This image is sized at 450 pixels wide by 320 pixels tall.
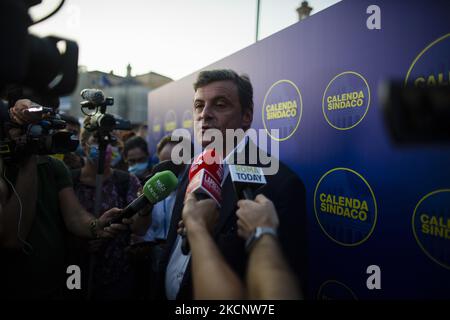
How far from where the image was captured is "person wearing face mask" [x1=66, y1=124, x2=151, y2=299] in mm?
1958

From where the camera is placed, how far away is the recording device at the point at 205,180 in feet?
3.49

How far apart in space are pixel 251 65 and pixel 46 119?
5.79 feet

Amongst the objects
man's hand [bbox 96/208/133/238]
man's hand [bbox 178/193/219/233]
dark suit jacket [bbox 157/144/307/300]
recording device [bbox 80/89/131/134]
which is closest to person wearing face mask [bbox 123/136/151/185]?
recording device [bbox 80/89/131/134]

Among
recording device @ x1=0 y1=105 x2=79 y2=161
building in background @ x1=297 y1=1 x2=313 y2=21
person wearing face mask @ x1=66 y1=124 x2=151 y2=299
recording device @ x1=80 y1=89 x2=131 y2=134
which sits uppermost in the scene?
building in background @ x1=297 y1=1 x2=313 y2=21

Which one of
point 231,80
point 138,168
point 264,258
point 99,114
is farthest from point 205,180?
point 138,168

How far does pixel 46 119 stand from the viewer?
4.69 feet

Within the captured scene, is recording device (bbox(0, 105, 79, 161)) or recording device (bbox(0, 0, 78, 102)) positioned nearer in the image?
recording device (bbox(0, 0, 78, 102))

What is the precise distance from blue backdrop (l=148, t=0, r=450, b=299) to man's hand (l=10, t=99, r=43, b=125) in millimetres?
1537

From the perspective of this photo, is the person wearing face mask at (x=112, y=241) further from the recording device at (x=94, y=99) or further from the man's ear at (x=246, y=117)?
the man's ear at (x=246, y=117)


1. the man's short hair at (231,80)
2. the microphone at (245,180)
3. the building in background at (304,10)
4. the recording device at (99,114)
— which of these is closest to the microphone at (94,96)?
the recording device at (99,114)

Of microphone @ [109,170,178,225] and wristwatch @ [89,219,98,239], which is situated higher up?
microphone @ [109,170,178,225]

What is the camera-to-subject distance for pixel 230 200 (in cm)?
119

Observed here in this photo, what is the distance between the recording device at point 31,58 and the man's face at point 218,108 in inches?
29.5

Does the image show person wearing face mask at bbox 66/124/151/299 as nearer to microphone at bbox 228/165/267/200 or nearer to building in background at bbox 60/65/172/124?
microphone at bbox 228/165/267/200
